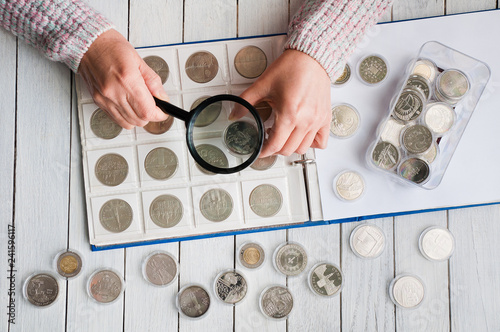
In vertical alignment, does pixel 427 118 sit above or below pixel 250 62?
below

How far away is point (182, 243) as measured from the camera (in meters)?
0.89

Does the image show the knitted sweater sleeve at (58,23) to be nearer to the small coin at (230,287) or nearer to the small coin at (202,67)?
the small coin at (202,67)

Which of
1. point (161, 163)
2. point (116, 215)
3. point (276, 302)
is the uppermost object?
point (161, 163)

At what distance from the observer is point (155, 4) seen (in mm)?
908

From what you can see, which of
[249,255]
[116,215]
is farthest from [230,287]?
[116,215]

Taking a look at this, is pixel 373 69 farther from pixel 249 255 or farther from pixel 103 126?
pixel 103 126

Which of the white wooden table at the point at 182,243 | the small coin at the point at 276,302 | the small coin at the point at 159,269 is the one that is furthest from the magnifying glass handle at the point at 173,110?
the small coin at the point at 276,302

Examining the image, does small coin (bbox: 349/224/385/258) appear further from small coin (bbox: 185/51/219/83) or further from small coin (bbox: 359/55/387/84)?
small coin (bbox: 185/51/219/83)

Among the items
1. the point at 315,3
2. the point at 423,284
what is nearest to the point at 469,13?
the point at 315,3

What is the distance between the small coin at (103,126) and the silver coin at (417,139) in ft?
2.04

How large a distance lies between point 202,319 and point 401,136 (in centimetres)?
60

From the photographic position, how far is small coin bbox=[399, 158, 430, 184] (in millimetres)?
851

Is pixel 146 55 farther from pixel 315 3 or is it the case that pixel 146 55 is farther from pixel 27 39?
pixel 315 3

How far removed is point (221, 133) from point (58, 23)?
1.24ft
